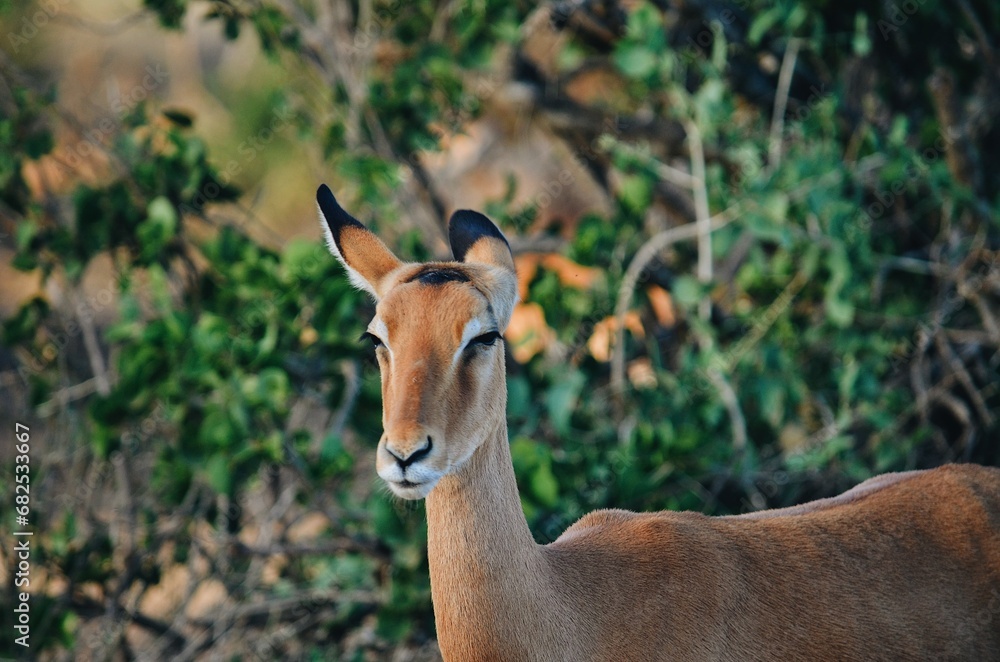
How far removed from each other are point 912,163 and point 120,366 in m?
4.27

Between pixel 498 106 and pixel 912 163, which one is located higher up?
pixel 912 163

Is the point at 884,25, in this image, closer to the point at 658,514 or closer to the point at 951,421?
the point at 951,421

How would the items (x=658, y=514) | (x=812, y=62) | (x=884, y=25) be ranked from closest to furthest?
(x=658, y=514) → (x=884, y=25) → (x=812, y=62)

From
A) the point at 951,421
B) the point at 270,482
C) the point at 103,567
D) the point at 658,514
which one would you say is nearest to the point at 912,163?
the point at 951,421

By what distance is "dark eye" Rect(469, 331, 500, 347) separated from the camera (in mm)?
3418

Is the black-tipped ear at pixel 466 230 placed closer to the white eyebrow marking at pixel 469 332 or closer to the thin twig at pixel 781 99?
the white eyebrow marking at pixel 469 332

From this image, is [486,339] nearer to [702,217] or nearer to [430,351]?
[430,351]

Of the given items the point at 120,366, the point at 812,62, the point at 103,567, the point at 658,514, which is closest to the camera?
the point at 658,514

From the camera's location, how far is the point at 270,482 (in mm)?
6832

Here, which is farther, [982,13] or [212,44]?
[212,44]

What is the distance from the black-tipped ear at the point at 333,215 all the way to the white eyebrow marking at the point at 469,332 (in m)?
0.71

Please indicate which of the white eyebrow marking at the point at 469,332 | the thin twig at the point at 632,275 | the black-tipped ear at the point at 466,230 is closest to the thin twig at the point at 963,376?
the thin twig at the point at 632,275

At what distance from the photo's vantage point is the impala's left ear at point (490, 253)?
3.65m

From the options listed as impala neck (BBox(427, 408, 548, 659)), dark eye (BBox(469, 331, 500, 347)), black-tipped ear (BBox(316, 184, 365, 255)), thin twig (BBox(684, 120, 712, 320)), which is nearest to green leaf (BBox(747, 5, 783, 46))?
thin twig (BBox(684, 120, 712, 320))
